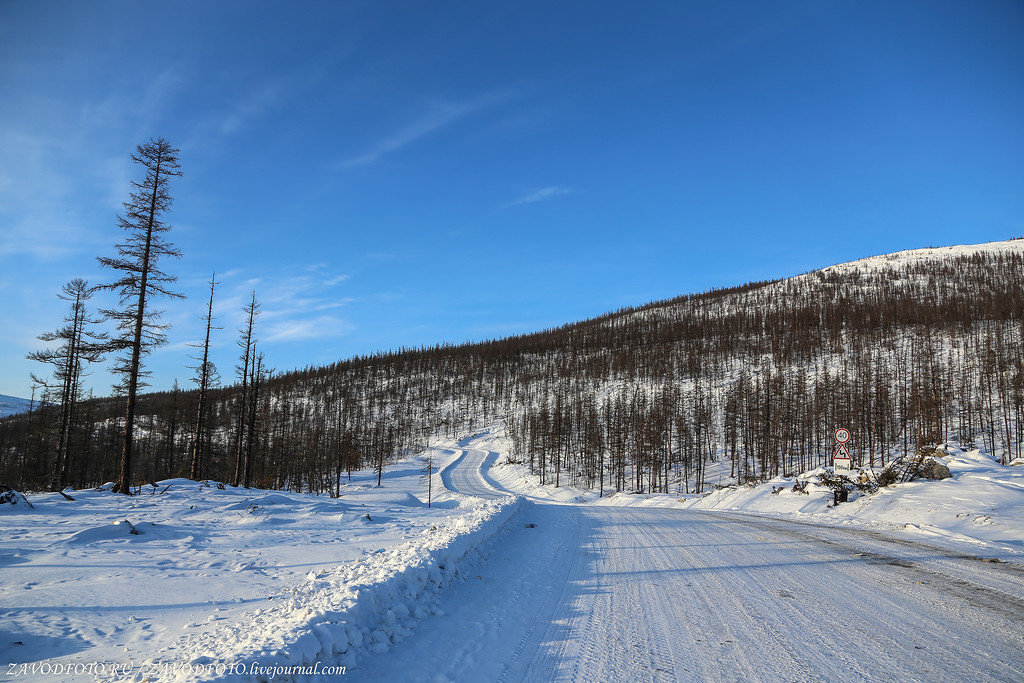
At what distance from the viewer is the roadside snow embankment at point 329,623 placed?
152 inches

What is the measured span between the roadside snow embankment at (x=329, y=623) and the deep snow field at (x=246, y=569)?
0.02 metres

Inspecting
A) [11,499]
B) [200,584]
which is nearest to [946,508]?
[200,584]

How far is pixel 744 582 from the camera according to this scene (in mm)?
7312

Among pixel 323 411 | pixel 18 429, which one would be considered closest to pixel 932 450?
pixel 18 429

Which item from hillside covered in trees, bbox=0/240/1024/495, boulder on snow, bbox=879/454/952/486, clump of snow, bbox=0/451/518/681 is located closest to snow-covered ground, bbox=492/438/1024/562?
boulder on snow, bbox=879/454/952/486

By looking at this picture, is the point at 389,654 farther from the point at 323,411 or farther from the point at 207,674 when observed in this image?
the point at 323,411

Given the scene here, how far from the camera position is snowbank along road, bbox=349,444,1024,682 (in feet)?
14.1

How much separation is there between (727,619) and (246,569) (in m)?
7.71

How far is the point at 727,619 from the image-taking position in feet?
18.6

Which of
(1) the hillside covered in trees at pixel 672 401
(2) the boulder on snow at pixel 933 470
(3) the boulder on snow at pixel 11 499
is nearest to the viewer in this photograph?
(3) the boulder on snow at pixel 11 499

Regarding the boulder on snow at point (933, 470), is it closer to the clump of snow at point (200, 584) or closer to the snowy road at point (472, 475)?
the clump of snow at point (200, 584)

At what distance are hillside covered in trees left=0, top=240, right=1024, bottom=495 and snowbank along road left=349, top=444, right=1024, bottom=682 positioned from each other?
918 inches

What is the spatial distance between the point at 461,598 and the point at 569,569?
276cm

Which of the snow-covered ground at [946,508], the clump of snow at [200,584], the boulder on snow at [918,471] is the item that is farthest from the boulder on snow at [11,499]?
the boulder on snow at [918,471]
